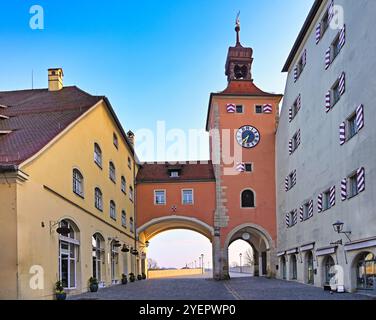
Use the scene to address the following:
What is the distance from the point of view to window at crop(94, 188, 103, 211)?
2673 cm

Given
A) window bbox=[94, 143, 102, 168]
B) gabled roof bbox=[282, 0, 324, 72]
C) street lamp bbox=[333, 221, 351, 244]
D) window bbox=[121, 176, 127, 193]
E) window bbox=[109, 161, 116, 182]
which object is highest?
gabled roof bbox=[282, 0, 324, 72]

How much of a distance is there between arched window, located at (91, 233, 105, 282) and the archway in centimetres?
1324

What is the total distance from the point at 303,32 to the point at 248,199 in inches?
592

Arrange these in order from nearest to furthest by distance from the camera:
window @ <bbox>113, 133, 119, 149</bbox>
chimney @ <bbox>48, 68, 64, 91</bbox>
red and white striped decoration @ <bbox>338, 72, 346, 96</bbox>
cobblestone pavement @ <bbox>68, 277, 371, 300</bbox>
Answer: cobblestone pavement @ <bbox>68, 277, 371, 300</bbox>, red and white striped decoration @ <bbox>338, 72, 346, 96</bbox>, chimney @ <bbox>48, 68, 64, 91</bbox>, window @ <bbox>113, 133, 119, 149</bbox>

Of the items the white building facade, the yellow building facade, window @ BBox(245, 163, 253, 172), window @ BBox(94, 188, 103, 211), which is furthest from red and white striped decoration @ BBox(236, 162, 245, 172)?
window @ BBox(94, 188, 103, 211)

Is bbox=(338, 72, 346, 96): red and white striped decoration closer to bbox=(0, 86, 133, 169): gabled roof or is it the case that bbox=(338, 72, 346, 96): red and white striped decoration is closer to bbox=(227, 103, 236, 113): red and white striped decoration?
bbox=(0, 86, 133, 169): gabled roof

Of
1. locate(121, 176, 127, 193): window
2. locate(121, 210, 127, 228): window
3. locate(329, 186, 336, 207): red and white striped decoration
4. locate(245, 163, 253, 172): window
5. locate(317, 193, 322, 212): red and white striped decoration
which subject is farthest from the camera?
locate(245, 163, 253, 172): window

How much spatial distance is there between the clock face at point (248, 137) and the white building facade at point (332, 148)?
622cm

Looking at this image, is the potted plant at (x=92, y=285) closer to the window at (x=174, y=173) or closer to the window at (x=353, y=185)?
the window at (x=353, y=185)

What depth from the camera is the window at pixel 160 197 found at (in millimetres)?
40688

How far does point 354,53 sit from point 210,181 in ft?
70.3

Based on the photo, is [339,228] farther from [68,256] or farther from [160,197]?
[160,197]

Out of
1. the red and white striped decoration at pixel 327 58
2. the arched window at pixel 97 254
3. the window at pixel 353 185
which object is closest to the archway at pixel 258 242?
the arched window at pixel 97 254
